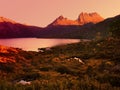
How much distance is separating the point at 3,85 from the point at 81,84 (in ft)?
14.4

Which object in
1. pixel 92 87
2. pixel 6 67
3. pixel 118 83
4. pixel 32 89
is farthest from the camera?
pixel 6 67

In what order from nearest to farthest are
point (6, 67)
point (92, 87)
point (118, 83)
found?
point (92, 87) → point (118, 83) → point (6, 67)

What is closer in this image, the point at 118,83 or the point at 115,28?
the point at 118,83

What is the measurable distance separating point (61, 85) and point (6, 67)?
2242 centimetres

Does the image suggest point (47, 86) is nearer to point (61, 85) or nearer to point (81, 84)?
point (61, 85)

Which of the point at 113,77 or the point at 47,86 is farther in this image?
the point at 113,77

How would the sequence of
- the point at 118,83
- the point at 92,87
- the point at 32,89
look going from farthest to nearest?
the point at 118,83
the point at 92,87
the point at 32,89

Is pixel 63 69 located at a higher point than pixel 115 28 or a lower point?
lower

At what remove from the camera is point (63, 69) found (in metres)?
41.1

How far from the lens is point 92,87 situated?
17969mm

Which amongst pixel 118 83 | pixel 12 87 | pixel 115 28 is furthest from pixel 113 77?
pixel 12 87

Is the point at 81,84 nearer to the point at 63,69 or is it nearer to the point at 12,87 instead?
the point at 12,87

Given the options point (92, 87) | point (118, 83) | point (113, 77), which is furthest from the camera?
point (113, 77)

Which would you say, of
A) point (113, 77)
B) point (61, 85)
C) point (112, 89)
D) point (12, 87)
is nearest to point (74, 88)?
point (61, 85)
